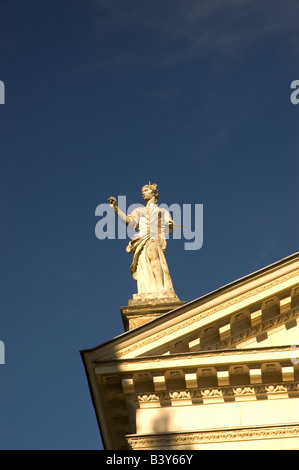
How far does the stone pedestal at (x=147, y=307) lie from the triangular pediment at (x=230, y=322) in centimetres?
174

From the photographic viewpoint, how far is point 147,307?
29.6 metres

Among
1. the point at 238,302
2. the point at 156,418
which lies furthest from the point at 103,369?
the point at 238,302

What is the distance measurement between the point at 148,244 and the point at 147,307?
5.71 ft

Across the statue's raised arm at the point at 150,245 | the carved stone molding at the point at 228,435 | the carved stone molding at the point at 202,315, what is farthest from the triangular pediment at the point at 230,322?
the statue's raised arm at the point at 150,245

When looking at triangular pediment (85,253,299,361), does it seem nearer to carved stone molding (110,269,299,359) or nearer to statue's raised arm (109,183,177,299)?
carved stone molding (110,269,299,359)

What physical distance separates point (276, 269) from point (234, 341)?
5.98ft

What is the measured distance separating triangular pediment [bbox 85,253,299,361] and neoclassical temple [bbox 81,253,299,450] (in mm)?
21

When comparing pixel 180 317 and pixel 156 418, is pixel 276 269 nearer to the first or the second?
pixel 180 317

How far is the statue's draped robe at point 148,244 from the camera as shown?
30.2 m

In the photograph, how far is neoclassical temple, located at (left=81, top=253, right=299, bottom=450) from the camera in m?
26.1

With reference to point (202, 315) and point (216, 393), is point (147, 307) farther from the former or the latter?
point (216, 393)

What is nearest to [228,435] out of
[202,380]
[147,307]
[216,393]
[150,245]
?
[216,393]
